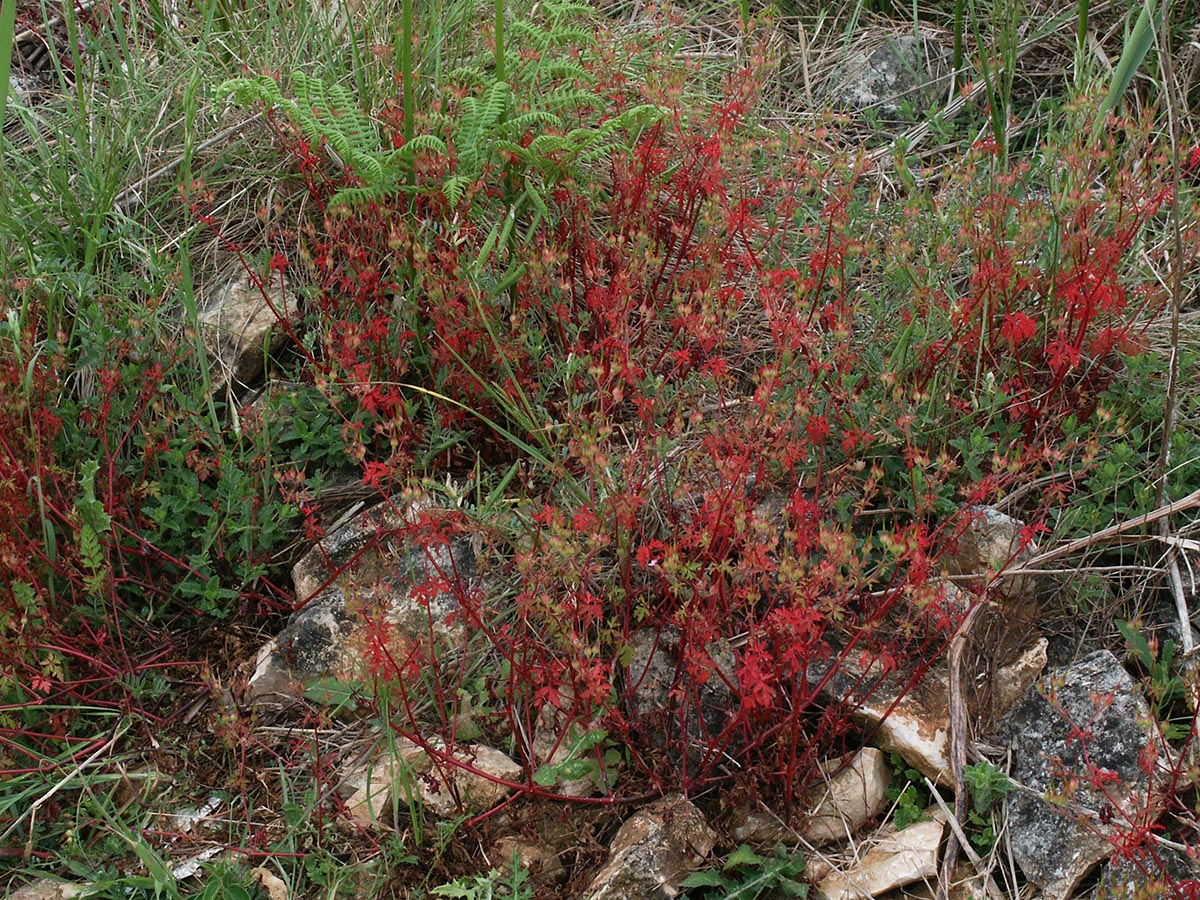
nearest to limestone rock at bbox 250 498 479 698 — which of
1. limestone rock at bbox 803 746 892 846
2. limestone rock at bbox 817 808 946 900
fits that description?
limestone rock at bbox 803 746 892 846

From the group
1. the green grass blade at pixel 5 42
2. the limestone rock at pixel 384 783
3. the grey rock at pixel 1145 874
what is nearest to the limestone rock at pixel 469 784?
the limestone rock at pixel 384 783

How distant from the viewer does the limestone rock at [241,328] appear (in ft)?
11.1

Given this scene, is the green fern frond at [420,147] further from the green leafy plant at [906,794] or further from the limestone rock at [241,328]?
the green leafy plant at [906,794]

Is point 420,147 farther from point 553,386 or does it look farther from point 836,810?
point 836,810

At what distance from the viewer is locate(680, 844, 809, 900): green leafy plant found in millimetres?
2344

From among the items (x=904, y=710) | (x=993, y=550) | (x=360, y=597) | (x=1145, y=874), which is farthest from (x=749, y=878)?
(x=360, y=597)

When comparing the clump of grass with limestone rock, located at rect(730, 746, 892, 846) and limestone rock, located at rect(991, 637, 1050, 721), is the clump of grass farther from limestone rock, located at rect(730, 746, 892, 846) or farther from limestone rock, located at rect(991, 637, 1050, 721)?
limestone rock, located at rect(991, 637, 1050, 721)

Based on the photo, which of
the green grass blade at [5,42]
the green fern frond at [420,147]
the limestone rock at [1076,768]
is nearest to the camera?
the green grass blade at [5,42]

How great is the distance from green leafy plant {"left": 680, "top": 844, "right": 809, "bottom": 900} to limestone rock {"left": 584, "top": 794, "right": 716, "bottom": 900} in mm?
37

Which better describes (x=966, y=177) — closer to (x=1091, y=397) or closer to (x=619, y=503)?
(x=1091, y=397)

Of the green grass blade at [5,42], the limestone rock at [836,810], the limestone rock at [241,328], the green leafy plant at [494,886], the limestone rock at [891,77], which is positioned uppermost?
the green grass blade at [5,42]

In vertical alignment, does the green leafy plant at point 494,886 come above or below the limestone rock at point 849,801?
above

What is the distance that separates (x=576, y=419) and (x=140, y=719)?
1.34m

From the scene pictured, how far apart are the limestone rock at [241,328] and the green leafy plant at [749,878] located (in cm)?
193
